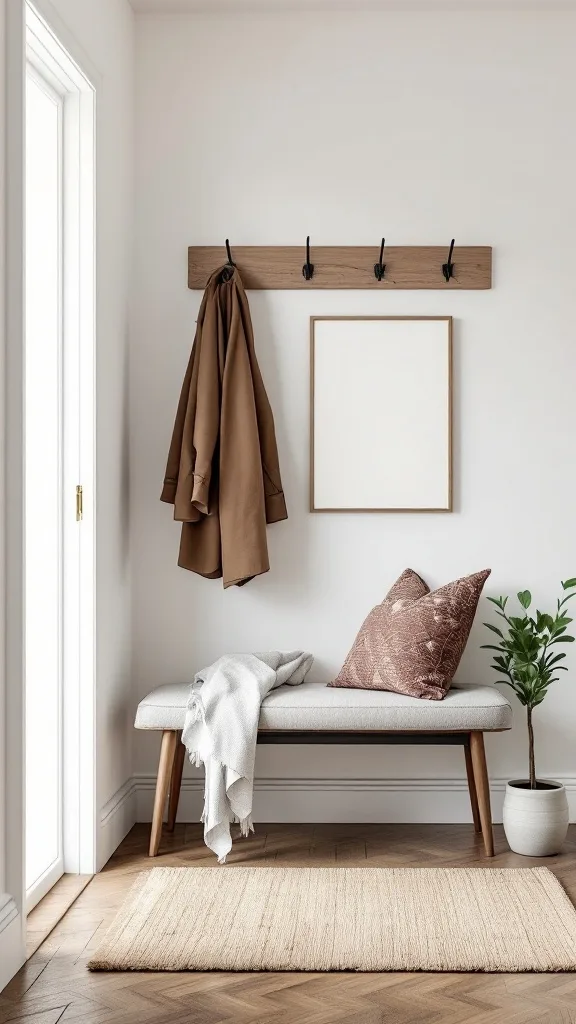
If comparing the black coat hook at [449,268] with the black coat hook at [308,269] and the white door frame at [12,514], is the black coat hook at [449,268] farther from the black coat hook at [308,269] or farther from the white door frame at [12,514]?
the white door frame at [12,514]

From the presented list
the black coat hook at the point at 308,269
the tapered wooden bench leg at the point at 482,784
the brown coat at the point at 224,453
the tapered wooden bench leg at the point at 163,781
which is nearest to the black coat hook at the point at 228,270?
the brown coat at the point at 224,453

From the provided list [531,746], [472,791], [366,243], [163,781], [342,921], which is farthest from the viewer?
[366,243]

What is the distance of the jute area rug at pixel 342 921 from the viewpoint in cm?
232

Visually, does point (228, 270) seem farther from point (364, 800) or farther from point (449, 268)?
point (364, 800)

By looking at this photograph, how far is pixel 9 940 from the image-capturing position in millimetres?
2230

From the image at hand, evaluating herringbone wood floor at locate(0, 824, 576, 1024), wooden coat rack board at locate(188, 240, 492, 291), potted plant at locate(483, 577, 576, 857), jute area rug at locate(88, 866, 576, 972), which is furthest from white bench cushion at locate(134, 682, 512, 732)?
wooden coat rack board at locate(188, 240, 492, 291)

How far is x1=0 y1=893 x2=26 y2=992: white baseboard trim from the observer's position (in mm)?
2191

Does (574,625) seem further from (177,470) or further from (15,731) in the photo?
(15,731)

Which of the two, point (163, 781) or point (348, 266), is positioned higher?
point (348, 266)

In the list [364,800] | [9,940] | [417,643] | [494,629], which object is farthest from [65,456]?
[364,800]

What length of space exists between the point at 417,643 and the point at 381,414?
2.79ft

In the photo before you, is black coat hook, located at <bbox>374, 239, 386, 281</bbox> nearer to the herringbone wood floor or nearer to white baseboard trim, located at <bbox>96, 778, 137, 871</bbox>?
white baseboard trim, located at <bbox>96, 778, 137, 871</bbox>

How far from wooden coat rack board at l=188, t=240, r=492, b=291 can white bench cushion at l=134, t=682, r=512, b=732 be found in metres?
1.45

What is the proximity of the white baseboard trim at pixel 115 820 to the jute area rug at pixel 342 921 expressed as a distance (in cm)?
19
